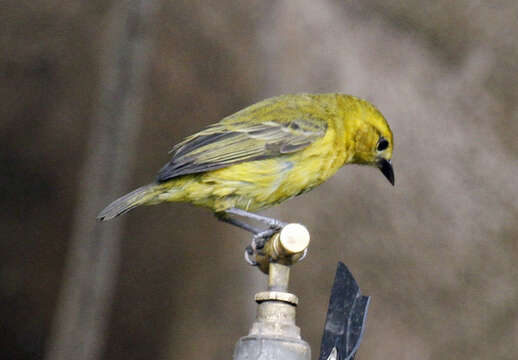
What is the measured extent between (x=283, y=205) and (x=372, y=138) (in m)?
0.70

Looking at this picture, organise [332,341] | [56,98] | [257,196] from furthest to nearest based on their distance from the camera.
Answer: [56,98], [257,196], [332,341]

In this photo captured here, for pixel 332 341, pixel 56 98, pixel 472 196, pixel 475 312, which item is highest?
pixel 56 98

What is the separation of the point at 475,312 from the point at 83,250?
80.2 inches

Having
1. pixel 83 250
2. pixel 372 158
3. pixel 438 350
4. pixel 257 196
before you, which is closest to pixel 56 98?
pixel 83 250

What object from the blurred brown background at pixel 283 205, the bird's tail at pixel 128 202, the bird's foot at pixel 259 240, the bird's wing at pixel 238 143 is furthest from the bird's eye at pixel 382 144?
the bird's tail at pixel 128 202

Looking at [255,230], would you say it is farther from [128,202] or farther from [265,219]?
[128,202]

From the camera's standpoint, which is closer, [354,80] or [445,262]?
[445,262]

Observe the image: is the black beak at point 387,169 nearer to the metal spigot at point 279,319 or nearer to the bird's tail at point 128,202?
the bird's tail at point 128,202

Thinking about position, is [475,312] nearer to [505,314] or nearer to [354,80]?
[505,314]

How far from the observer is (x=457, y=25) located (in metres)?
4.31

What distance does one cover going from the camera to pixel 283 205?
448cm

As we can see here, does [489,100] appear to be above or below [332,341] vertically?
above

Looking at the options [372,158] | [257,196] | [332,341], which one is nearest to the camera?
[332,341]

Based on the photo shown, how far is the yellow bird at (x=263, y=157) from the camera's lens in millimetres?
3477
